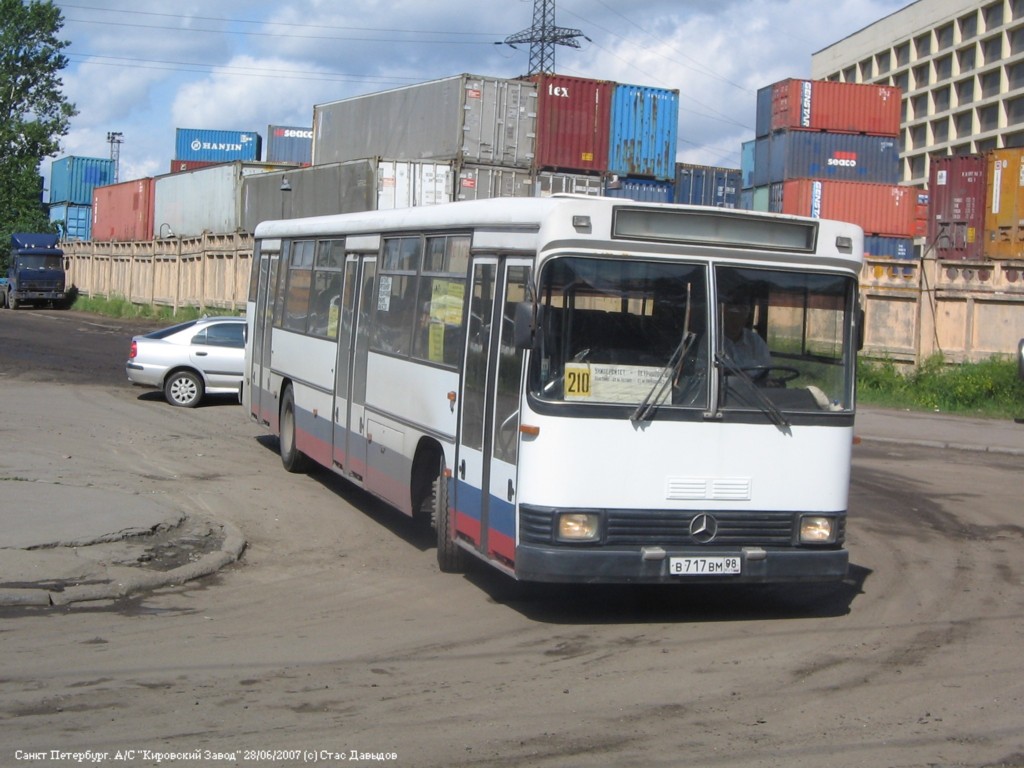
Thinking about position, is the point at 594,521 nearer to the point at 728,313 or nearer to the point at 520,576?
the point at 520,576

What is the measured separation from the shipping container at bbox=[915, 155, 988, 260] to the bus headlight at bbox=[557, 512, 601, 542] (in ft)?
102

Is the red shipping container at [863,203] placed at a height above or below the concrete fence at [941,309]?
above

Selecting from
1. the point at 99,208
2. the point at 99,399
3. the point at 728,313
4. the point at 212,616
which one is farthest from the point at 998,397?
the point at 99,208

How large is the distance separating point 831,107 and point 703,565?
121 ft

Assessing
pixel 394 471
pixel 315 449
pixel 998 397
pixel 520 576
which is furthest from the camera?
pixel 998 397

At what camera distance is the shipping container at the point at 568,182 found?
36.0 metres

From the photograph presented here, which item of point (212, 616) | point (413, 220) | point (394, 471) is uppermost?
point (413, 220)

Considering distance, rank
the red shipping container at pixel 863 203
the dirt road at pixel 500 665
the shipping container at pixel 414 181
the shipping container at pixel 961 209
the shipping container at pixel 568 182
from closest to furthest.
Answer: the dirt road at pixel 500 665 → the shipping container at pixel 414 181 → the shipping container at pixel 568 182 → the shipping container at pixel 961 209 → the red shipping container at pixel 863 203

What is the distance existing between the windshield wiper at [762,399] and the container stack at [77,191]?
254 feet

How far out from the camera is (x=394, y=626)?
7871mm

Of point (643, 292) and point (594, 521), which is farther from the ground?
point (643, 292)

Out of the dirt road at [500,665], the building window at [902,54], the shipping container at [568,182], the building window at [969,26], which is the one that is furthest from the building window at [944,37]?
the dirt road at [500,665]

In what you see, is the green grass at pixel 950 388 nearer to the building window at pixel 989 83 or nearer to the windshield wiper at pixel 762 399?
the windshield wiper at pixel 762 399

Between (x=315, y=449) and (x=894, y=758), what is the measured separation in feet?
26.9
